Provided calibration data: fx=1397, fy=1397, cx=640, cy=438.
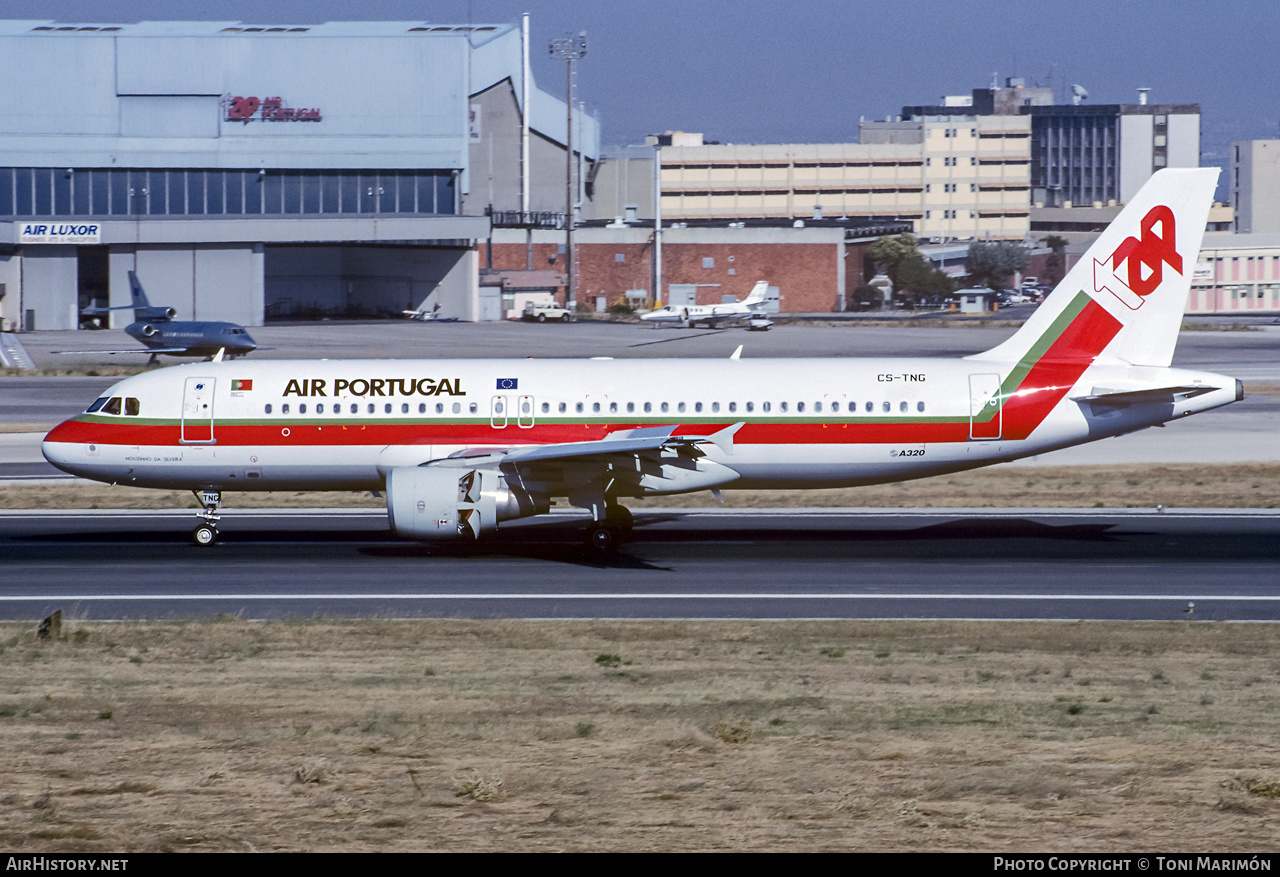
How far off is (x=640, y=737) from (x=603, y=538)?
14.8 meters

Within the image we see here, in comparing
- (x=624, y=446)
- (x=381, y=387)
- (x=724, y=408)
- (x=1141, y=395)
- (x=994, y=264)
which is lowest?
(x=624, y=446)

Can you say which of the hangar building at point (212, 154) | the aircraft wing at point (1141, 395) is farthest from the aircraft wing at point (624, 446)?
the hangar building at point (212, 154)

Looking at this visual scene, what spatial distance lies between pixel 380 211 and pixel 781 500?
87.7 metres

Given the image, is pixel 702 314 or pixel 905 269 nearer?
pixel 702 314

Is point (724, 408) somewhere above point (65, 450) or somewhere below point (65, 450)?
above

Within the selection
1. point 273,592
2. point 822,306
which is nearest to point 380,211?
point 822,306

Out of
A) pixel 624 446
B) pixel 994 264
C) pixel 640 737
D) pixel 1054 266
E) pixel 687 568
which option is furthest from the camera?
pixel 1054 266

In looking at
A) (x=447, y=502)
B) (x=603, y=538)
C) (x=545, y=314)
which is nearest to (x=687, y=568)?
(x=603, y=538)

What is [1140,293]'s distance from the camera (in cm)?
3122

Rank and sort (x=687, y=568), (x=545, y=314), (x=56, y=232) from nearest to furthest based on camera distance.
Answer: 1. (x=687, y=568)
2. (x=56, y=232)
3. (x=545, y=314)

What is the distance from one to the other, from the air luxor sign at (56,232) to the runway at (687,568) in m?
80.3

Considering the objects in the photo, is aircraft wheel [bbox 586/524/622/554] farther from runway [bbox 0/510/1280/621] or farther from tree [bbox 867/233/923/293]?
tree [bbox 867/233/923/293]

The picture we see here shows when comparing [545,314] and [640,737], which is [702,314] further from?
[640,737]

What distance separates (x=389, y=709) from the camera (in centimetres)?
1702
